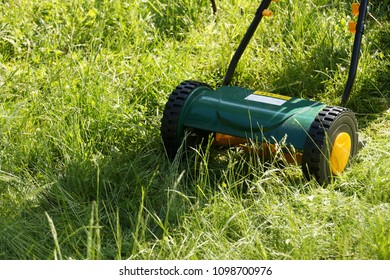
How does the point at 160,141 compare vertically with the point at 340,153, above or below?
below

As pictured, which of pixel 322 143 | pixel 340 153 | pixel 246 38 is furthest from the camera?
pixel 246 38

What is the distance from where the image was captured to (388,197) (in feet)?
9.36

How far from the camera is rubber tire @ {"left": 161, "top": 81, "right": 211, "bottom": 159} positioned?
3.18 metres

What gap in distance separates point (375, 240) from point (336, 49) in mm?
1577

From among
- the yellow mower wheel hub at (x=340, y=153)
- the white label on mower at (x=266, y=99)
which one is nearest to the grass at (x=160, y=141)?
the yellow mower wheel hub at (x=340, y=153)

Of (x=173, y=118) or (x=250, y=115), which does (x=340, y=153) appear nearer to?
(x=250, y=115)

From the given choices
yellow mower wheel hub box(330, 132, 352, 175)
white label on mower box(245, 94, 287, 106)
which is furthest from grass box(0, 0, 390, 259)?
white label on mower box(245, 94, 287, 106)

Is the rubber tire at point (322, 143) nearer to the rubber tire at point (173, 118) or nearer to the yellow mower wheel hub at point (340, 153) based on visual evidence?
the yellow mower wheel hub at point (340, 153)

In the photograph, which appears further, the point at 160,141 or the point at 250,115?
the point at 160,141

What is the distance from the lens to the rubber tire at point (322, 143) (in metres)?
→ 2.96

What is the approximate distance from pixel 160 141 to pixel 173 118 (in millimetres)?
223

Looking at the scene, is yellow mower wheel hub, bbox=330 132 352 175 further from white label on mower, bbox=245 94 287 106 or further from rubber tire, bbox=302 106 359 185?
white label on mower, bbox=245 94 287 106

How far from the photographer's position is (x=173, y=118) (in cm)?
317

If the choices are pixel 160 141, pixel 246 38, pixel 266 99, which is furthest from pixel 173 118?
pixel 246 38
